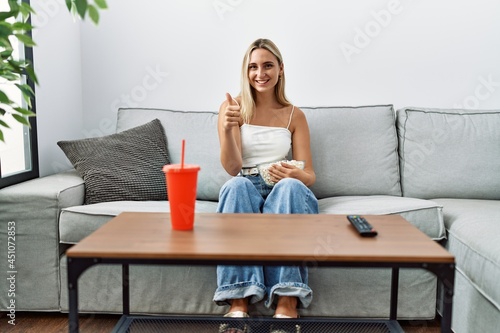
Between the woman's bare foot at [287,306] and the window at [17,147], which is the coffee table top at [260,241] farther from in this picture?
the window at [17,147]

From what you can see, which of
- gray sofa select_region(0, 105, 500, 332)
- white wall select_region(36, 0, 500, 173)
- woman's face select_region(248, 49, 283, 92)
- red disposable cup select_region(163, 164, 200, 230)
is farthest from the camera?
white wall select_region(36, 0, 500, 173)

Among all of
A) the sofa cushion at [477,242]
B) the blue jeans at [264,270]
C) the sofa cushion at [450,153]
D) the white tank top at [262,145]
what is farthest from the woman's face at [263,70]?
the sofa cushion at [477,242]

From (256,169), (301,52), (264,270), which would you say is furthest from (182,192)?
(301,52)

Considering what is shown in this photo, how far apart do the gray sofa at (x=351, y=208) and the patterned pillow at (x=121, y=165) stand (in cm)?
7

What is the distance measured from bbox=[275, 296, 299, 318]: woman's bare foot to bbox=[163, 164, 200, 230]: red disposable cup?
46 cm

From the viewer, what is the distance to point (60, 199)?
5.68ft

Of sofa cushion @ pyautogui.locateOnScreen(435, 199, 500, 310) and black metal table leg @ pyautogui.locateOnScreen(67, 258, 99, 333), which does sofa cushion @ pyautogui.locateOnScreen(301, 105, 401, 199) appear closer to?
sofa cushion @ pyautogui.locateOnScreen(435, 199, 500, 310)

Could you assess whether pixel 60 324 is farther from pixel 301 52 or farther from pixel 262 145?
pixel 301 52

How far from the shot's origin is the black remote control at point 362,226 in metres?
1.14

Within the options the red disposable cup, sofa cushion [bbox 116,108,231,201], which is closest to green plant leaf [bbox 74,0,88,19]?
the red disposable cup

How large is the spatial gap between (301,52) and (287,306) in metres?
1.47

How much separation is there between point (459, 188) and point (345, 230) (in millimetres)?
1137

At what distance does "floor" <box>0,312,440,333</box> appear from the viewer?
1.70 metres

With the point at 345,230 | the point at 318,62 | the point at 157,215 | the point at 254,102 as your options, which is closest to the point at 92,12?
the point at 157,215
